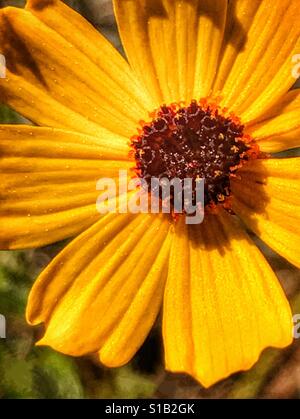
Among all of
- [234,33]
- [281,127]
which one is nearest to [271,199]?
[281,127]

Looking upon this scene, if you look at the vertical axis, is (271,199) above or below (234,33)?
below

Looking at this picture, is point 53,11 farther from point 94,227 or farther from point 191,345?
point 191,345

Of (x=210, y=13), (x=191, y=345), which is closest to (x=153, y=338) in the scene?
(x=191, y=345)

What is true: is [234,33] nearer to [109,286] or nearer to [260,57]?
[260,57]

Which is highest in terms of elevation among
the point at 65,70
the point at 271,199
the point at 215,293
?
the point at 65,70
